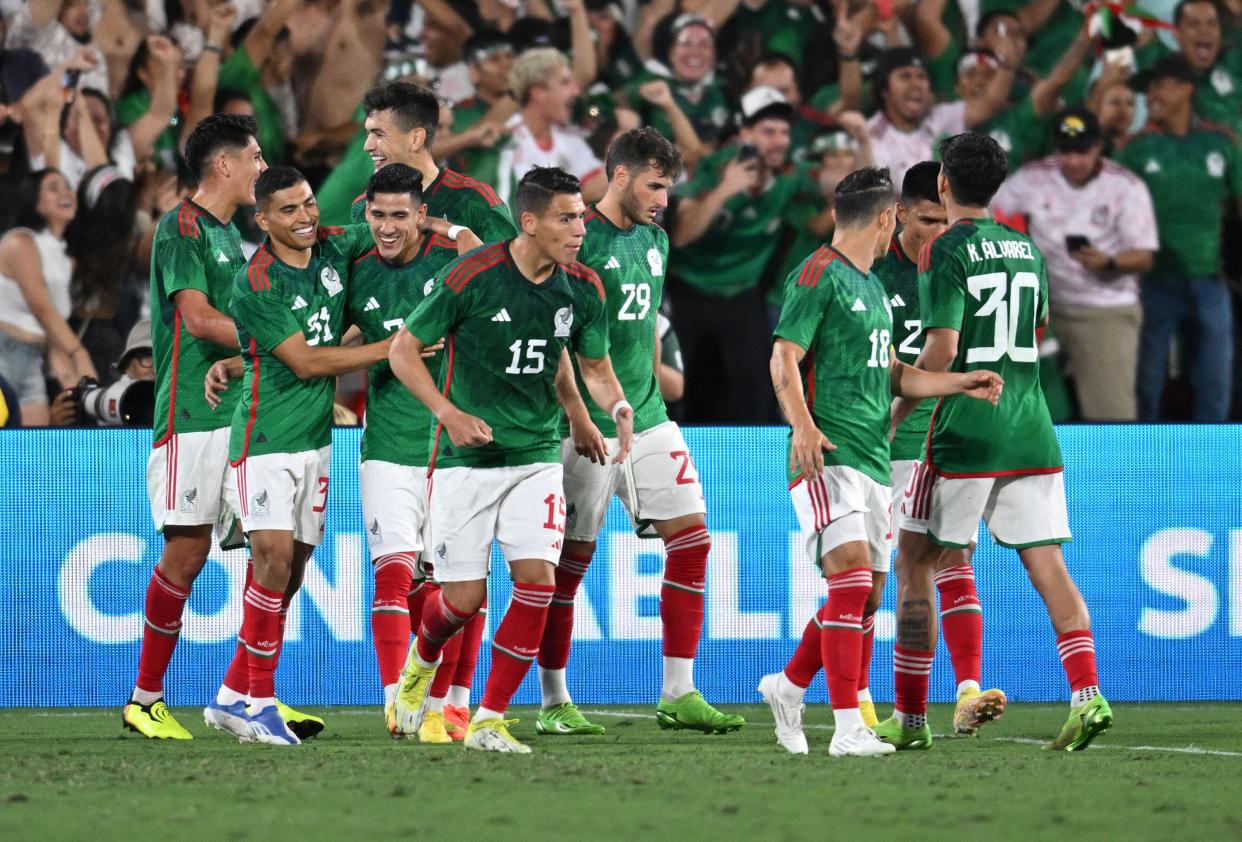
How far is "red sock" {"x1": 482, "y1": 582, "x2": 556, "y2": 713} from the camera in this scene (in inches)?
237

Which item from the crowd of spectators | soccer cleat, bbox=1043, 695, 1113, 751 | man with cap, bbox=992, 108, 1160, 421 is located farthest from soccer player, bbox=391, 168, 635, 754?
man with cap, bbox=992, 108, 1160, 421

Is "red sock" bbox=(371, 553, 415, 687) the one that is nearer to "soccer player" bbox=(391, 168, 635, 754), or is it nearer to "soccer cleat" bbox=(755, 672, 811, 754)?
"soccer player" bbox=(391, 168, 635, 754)

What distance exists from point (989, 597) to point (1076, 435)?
0.90m

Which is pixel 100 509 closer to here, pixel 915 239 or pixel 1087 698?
pixel 915 239

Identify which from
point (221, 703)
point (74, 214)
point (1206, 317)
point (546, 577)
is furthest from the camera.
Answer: point (1206, 317)

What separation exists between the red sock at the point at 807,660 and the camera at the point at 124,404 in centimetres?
395

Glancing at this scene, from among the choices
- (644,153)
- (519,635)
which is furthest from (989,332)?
(519,635)

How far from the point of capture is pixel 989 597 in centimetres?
888

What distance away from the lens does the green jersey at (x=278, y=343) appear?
656 centimetres

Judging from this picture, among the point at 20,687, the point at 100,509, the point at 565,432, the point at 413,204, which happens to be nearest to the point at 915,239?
the point at 565,432

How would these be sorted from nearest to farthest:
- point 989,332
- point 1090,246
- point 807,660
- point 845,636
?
point 845,636, point 807,660, point 989,332, point 1090,246

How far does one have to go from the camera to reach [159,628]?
7.13 m

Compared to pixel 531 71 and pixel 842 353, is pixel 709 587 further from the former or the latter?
pixel 531 71

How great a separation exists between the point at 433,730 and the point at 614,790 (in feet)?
5.73
